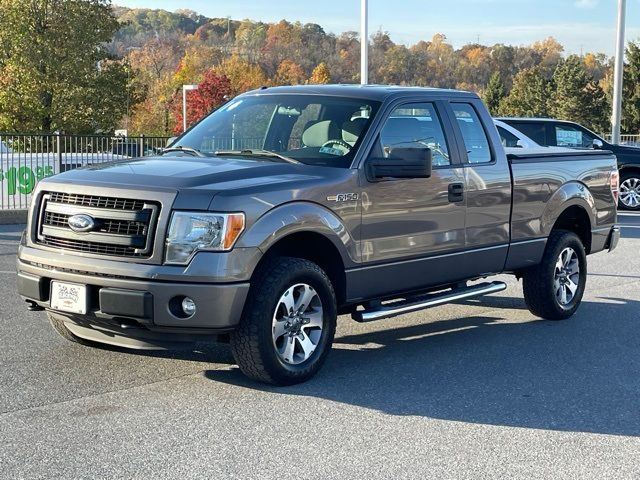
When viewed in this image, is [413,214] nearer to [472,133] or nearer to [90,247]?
[472,133]

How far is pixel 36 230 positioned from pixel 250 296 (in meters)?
1.51

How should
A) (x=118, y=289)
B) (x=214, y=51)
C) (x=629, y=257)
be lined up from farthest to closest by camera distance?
(x=214, y=51) < (x=629, y=257) < (x=118, y=289)

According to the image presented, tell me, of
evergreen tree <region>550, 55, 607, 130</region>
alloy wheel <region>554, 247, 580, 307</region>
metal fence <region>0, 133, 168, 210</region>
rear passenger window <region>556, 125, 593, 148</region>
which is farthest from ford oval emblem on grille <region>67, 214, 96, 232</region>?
evergreen tree <region>550, 55, 607, 130</region>

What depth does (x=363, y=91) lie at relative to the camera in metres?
6.98

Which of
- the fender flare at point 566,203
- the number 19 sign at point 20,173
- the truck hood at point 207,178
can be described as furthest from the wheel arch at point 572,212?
the number 19 sign at point 20,173

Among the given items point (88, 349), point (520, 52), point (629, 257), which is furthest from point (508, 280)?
point (520, 52)

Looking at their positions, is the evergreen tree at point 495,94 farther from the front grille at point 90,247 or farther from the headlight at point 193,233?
the headlight at point 193,233

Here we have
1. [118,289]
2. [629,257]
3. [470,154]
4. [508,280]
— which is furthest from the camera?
[629,257]

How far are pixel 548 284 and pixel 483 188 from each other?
141 centimetres

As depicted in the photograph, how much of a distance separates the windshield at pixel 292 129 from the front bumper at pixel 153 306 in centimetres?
143

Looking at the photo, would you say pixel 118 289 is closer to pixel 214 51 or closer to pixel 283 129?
pixel 283 129

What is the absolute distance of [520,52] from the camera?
12538cm

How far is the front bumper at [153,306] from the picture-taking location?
209 inches

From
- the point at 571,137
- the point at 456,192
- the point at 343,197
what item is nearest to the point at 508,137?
the point at 571,137
